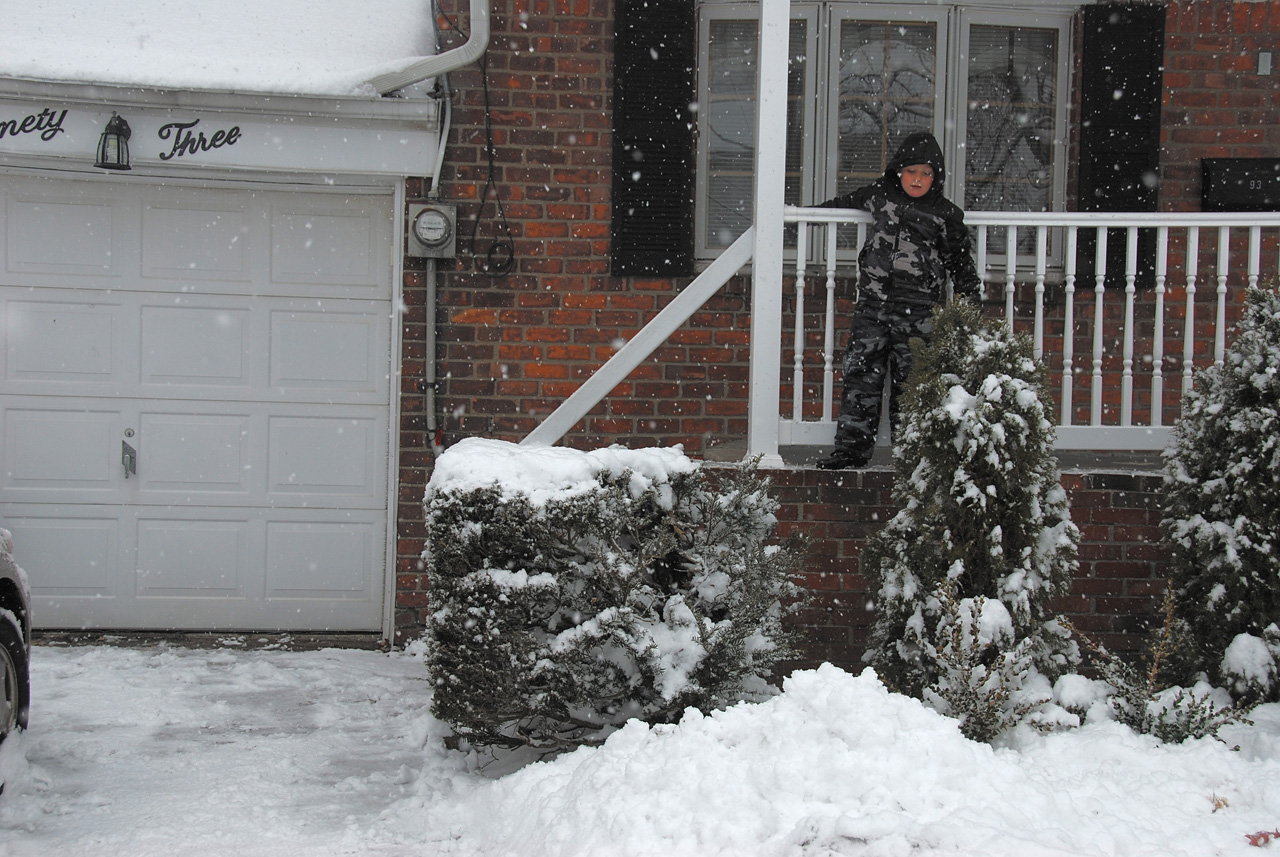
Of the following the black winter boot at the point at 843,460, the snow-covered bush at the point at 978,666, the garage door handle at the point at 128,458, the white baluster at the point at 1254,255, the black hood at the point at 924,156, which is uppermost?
the black hood at the point at 924,156

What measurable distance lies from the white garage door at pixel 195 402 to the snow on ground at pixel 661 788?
4.73 ft

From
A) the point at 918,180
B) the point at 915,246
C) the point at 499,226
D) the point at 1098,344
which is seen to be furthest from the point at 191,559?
the point at 1098,344

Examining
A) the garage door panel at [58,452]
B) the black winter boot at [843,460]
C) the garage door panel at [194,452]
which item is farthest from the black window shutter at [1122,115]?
the garage door panel at [58,452]

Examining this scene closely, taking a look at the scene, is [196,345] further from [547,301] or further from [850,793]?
[850,793]

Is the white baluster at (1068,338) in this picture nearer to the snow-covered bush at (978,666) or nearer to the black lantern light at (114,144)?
the snow-covered bush at (978,666)

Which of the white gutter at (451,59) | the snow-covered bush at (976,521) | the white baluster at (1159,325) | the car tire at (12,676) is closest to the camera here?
the car tire at (12,676)

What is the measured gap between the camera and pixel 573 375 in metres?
5.49

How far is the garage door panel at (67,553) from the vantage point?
5566 millimetres

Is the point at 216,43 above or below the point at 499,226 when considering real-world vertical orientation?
above

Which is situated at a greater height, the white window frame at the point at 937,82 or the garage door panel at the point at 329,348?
the white window frame at the point at 937,82

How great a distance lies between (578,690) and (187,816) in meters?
1.35

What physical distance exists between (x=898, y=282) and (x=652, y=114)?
1801 millimetres

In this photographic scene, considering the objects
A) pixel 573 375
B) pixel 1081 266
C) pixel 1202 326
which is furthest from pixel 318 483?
pixel 1202 326

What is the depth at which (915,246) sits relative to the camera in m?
4.44
